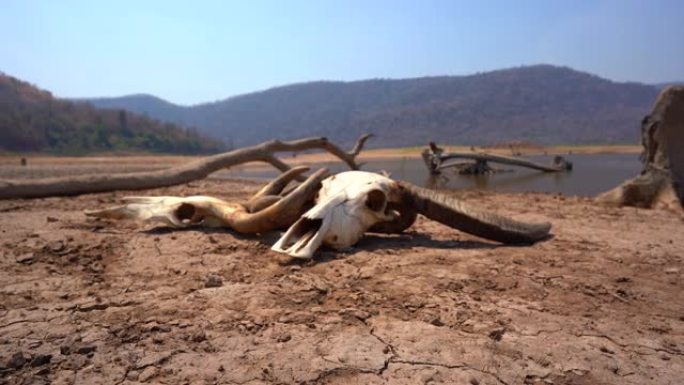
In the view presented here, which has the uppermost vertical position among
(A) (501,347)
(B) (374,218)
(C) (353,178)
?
(C) (353,178)

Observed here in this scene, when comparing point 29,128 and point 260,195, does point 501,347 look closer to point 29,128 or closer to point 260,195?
point 260,195

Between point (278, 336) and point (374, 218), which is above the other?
point (374, 218)

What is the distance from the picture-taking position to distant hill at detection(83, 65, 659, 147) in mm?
89250

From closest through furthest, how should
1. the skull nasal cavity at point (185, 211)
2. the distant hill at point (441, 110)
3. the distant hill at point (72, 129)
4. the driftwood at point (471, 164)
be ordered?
the skull nasal cavity at point (185, 211) → the driftwood at point (471, 164) → the distant hill at point (72, 129) → the distant hill at point (441, 110)

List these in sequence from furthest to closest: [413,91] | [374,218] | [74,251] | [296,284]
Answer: [413,91]
[374,218]
[74,251]
[296,284]

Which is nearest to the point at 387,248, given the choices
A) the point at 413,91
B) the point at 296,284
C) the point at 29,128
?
the point at 296,284

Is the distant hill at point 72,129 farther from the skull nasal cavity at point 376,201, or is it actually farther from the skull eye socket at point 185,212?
the skull nasal cavity at point 376,201

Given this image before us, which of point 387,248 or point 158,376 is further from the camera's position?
point 387,248

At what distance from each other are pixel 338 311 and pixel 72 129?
38.7 metres

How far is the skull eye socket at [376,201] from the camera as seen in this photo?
465 centimetres

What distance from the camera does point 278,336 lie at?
2617 mm

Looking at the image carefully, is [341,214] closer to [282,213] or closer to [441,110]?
[282,213]

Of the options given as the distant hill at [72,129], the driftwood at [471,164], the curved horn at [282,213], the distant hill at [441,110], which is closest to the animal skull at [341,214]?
the curved horn at [282,213]

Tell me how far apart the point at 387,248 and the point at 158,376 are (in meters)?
2.53
